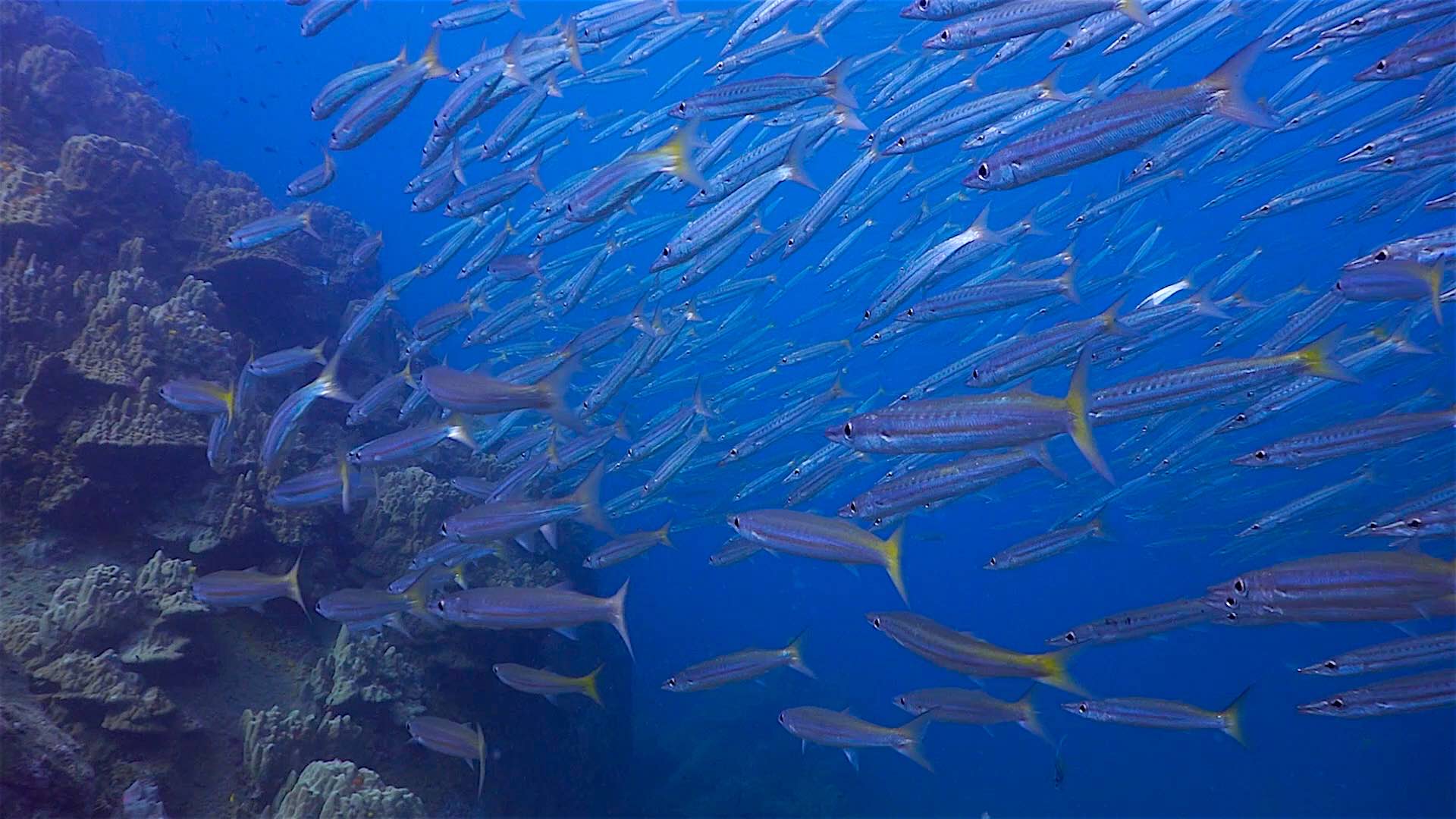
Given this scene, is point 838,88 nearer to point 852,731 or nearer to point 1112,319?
point 1112,319

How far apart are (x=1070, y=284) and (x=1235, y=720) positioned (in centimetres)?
326

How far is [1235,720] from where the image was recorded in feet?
15.2

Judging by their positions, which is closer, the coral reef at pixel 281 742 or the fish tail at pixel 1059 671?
the fish tail at pixel 1059 671

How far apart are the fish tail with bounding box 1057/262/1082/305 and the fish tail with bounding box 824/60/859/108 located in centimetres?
211

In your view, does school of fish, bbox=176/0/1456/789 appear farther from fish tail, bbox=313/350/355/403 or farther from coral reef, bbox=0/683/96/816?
coral reef, bbox=0/683/96/816

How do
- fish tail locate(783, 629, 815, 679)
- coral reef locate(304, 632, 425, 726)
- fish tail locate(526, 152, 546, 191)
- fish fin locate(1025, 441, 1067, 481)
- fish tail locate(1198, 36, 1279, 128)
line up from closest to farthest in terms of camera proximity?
fish tail locate(1198, 36, 1279, 128), fish fin locate(1025, 441, 1067, 481), fish tail locate(783, 629, 815, 679), coral reef locate(304, 632, 425, 726), fish tail locate(526, 152, 546, 191)

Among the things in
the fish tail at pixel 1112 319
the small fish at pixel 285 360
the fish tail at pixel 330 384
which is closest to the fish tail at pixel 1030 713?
the fish tail at pixel 1112 319

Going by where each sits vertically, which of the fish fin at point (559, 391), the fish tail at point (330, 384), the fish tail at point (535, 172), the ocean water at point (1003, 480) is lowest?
the ocean water at point (1003, 480)

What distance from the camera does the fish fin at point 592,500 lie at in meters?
4.94

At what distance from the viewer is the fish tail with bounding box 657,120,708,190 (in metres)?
4.87

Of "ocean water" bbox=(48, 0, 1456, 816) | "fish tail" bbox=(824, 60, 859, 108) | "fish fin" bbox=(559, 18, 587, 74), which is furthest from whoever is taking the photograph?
"ocean water" bbox=(48, 0, 1456, 816)

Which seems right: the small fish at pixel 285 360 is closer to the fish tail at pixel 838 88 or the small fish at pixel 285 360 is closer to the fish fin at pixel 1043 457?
the fish tail at pixel 838 88

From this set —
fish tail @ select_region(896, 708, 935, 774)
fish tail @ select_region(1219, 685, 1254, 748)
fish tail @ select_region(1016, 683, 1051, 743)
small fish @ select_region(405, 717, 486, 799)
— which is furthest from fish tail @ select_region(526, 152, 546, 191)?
fish tail @ select_region(1219, 685, 1254, 748)

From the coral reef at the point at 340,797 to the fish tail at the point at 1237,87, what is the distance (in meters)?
6.14
